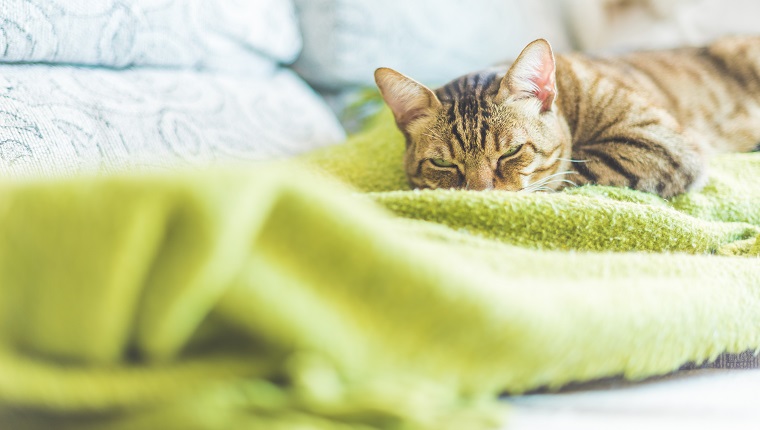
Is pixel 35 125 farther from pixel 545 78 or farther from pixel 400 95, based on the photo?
pixel 545 78

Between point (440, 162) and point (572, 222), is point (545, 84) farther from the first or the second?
point (572, 222)

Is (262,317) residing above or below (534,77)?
below

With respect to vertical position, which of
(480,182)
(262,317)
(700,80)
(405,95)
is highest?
(700,80)

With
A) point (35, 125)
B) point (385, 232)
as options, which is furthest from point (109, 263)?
point (35, 125)

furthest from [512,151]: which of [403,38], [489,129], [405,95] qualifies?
[403,38]

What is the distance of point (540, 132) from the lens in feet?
3.62

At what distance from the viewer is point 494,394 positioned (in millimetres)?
464

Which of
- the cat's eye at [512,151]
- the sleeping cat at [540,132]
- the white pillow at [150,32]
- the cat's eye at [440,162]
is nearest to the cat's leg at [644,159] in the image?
the sleeping cat at [540,132]

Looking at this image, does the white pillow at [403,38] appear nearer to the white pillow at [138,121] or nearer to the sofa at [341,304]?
the white pillow at [138,121]

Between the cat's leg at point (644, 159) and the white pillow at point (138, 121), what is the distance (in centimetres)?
59

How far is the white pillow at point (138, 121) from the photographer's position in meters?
0.85

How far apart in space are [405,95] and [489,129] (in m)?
0.19

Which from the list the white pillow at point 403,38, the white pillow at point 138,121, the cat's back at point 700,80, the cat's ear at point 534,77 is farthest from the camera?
the white pillow at point 403,38

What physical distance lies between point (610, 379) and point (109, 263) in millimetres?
441
